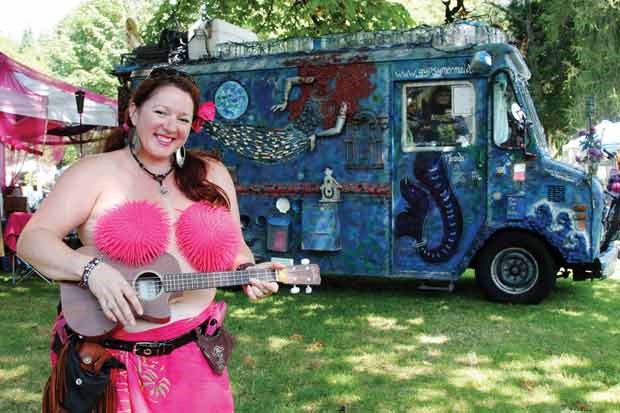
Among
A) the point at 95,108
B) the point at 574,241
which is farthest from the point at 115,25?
the point at 574,241

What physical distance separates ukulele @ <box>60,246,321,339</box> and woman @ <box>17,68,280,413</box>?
1.4 inches

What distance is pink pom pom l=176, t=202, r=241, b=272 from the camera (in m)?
2.39

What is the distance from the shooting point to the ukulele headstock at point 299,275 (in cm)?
249

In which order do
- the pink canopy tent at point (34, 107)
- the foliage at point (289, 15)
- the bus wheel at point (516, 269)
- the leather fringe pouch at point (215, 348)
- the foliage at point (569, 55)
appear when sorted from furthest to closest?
the foliage at point (569, 55)
the foliage at point (289, 15)
the pink canopy tent at point (34, 107)
the bus wheel at point (516, 269)
the leather fringe pouch at point (215, 348)

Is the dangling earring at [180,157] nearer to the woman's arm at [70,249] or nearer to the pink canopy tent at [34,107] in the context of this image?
the woman's arm at [70,249]

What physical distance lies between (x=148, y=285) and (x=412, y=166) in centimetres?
583

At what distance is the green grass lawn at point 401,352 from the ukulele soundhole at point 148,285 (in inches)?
92.7

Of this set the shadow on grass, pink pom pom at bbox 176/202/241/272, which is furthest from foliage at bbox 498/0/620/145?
pink pom pom at bbox 176/202/241/272

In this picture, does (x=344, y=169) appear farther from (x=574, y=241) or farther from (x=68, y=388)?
(x=68, y=388)

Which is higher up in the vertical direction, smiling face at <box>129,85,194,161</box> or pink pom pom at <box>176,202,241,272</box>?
smiling face at <box>129,85,194,161</box>

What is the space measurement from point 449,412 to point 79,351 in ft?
9.37

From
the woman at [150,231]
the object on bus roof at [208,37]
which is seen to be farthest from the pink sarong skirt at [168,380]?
the object on bus roof at [208,37]

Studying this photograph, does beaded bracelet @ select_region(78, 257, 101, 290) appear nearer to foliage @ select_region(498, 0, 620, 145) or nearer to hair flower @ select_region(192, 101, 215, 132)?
hair flower @ select_region(192, 101, 215, 132)

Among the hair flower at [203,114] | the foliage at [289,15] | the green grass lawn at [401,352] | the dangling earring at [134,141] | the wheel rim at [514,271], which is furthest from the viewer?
the foliage at [289,15]
